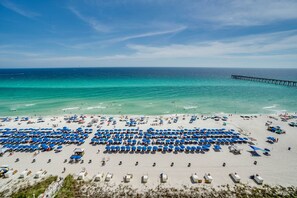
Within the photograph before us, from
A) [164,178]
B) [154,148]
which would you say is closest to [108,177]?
[164,178]

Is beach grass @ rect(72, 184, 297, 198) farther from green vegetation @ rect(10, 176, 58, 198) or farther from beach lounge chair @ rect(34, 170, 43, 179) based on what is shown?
beach lounge chair @ rect(34, 170, 43, 179)

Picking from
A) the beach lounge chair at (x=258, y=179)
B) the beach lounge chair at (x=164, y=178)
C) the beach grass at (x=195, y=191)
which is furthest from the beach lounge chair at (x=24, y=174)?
the beach lounge chair at (x=258, y=179)

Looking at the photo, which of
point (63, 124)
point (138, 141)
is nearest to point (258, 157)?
point (138, 141)

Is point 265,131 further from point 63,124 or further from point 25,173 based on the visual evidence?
point 63,124

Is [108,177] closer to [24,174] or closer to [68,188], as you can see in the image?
[68,188]

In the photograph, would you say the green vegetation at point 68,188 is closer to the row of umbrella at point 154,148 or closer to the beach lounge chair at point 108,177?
the beach lounge chair at point 108,177

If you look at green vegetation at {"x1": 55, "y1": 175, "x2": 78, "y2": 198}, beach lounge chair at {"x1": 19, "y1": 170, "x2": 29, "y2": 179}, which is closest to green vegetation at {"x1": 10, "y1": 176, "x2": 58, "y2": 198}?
green vegetation at {"x1": 55, "y1": 175, "x2": 78, "y2": 198}
